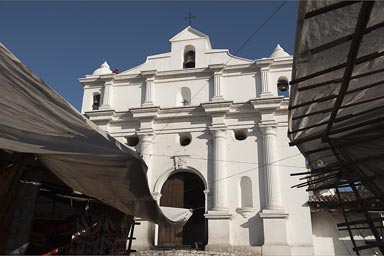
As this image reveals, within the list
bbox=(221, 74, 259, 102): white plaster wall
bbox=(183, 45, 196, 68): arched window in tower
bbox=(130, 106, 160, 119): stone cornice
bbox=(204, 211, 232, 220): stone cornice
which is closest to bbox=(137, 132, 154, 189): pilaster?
bbox=(130, 106, 160, 119): stone cornice

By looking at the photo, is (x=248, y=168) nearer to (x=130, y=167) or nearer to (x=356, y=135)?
(x=356, y=135)

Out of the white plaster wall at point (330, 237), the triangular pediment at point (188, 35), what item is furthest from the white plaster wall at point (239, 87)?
the white plaster wall at point (330, 237)

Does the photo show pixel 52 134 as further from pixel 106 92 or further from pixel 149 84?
pixel 106 92

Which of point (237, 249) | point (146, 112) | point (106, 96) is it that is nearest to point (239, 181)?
point (237, 249)

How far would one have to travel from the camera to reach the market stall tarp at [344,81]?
2574mm

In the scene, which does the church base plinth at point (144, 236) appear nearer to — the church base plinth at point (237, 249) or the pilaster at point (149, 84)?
the church base plinth at point (237, 249)

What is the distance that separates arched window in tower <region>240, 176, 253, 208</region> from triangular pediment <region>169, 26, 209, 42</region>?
7.09m

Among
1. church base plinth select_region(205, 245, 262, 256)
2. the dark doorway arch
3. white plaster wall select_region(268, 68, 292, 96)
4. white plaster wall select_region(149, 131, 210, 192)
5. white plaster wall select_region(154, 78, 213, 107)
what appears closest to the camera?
church base plinth select_region(205, 245, 262, 256)

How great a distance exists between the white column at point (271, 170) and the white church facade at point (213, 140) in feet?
0.13

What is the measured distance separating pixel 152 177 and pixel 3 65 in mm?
10923

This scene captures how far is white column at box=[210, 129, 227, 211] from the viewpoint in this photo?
41.8 feet

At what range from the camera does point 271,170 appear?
1282cm

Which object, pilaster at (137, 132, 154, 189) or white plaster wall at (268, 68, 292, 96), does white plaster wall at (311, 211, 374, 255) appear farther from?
pilaster at (137, 132, 154, 189)

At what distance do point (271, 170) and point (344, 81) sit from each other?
33.5ft
